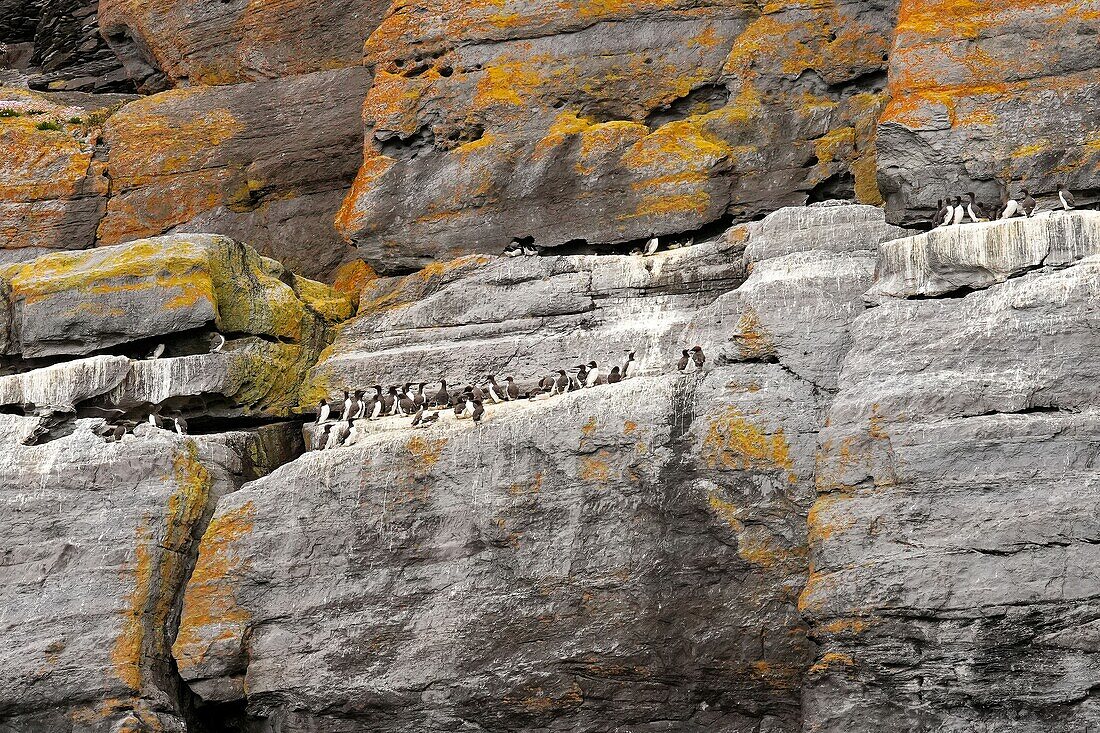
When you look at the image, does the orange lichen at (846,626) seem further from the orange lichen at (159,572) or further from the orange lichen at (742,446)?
the orange lichen at (159,572)

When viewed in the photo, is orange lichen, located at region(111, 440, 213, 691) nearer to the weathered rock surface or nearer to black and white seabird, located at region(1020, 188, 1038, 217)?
black and white seabird, located at region(1020, 188, 1038, 217)

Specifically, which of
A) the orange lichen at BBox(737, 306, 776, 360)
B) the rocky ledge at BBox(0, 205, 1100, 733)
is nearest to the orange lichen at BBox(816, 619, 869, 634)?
the rocky ledge at BBox(0, 205, 1100, 733)

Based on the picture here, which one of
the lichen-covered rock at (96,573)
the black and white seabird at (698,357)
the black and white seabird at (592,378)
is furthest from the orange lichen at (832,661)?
the lichen-covered rock at (96,573)

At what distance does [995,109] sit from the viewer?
71.1 ft

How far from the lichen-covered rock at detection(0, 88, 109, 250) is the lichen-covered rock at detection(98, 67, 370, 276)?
0.45 meters

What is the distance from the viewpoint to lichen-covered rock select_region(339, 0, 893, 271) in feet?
82.8

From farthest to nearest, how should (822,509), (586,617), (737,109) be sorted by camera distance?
(737,109) → (586,617) → (822,509)

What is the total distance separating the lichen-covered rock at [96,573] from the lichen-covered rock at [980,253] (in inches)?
409

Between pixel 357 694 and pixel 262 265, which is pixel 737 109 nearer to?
pixel 262 265

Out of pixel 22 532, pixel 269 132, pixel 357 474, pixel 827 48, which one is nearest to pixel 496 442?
pixel 357 474

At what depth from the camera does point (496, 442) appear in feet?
63.4

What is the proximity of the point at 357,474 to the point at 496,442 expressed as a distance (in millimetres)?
2042

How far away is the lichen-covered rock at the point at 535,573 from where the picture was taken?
18.2 meters

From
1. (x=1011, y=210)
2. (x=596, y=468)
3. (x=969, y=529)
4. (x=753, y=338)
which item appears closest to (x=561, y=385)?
(x=596, y=468)
